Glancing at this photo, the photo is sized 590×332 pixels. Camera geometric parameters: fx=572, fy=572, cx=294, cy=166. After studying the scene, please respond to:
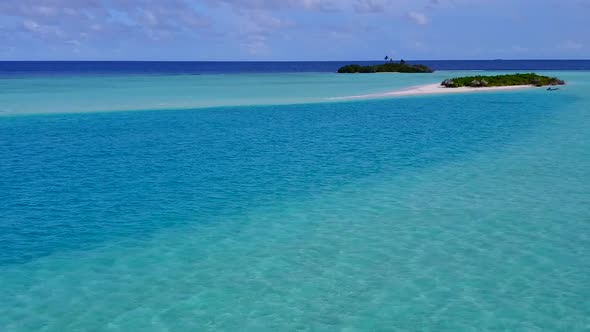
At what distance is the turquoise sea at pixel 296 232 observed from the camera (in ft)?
35.6

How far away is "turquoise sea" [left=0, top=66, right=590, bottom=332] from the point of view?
35.6ft

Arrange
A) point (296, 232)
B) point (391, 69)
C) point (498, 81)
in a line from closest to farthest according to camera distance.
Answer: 1. point (296, 232)
2. point (498, 81)
3. point (391, 69)

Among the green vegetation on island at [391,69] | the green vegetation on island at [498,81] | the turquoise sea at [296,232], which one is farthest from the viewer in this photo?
the green vegetation on island at [391,69]

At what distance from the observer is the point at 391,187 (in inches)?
797

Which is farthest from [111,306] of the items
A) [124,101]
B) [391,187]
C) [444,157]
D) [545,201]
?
[124,101]

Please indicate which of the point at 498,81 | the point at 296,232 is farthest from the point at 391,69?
the point at 296,232

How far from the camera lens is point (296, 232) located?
1555cm

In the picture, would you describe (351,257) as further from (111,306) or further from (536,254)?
(111,306)

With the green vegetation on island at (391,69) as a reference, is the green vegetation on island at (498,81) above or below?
below

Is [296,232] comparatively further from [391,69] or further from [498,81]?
[391,69]

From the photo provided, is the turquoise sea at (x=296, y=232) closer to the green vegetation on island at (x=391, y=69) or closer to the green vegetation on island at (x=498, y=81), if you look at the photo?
the green vegetation on island at (x=498, y=81)

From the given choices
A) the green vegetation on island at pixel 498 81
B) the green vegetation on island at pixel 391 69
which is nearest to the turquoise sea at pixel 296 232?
the green vegetation on island at pixel 498 81

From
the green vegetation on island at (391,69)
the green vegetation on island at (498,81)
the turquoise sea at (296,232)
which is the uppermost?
the green vegetation on island at (391,69)

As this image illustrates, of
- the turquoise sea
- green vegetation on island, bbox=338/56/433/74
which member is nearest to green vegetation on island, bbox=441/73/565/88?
the turquoise sea
